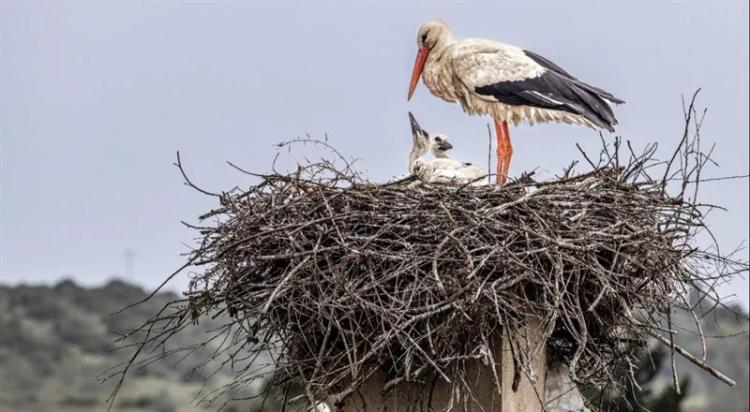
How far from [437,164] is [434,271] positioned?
1.57m

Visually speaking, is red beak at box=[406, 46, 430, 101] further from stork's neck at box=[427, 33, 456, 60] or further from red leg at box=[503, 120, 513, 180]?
red leg at box=[503, 120, 513, 180]

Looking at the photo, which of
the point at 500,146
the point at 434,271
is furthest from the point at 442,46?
the point at 434,271

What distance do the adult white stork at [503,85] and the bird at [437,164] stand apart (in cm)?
42

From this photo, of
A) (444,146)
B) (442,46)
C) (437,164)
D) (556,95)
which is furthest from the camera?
(442,46)

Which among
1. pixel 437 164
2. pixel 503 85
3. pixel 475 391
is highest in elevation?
pixel 503 85

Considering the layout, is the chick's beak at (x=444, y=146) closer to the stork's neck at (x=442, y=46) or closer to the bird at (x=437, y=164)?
the bird at (x=437, y=164)

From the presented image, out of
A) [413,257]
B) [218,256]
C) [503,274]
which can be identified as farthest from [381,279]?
[218,256]

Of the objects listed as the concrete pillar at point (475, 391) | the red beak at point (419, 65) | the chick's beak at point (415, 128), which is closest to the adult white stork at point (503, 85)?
the red beak at point (419, 65)

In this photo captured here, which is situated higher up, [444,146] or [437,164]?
[444,146]

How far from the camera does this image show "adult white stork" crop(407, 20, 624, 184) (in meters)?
8.62

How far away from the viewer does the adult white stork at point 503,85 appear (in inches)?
339

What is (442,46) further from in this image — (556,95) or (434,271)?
(434,271)

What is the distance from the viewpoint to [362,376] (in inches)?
263

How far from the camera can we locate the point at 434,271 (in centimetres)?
633
